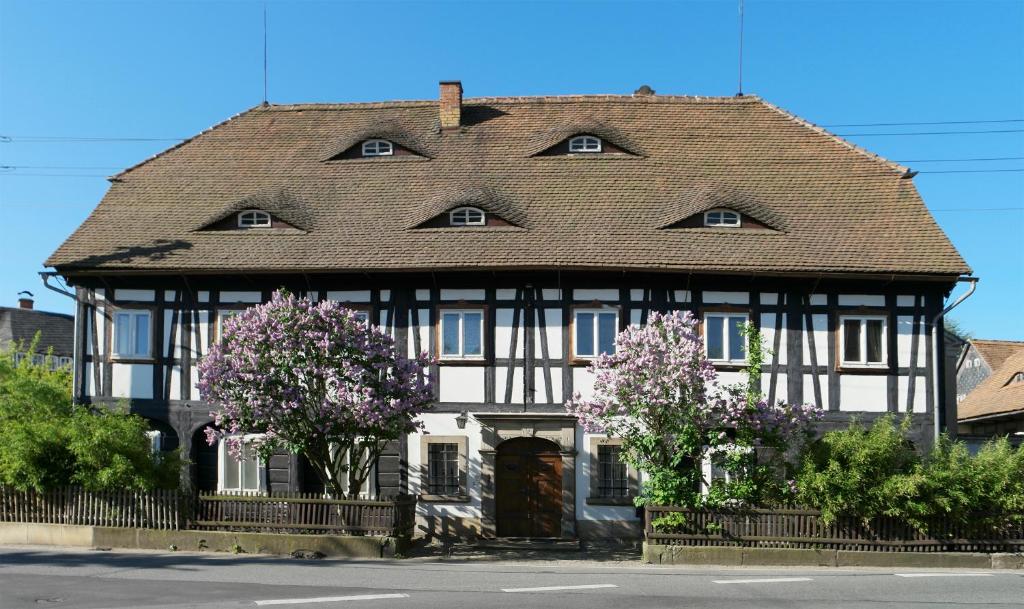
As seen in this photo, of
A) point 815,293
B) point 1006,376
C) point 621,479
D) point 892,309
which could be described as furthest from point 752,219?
point 1006,376

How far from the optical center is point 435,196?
22219mm

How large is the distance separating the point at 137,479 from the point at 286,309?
440 centimetres

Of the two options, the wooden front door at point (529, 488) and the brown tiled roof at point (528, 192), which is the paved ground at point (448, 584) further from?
the brown tiled roof at point (528, 192)

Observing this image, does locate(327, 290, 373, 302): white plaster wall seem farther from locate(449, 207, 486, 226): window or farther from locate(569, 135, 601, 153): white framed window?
locate(569, 135, 601, 153): white framed window

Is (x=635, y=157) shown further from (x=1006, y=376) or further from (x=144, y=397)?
(x=1006, y=376)

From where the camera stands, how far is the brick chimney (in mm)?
24906

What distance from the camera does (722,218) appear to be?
69.5ft

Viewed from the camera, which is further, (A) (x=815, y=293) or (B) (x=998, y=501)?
(A) (x=815, y=293)

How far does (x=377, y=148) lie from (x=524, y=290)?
21.7 feet

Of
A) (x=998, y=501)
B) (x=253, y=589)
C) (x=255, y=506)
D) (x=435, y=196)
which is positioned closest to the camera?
(x=253, y=589)

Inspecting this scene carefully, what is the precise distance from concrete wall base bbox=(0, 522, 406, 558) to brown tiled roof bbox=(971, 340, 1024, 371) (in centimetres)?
2988

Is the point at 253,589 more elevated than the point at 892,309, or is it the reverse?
the point at 892,309

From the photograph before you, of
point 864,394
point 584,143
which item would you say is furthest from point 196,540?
point 864,394

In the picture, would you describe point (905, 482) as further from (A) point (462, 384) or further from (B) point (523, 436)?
(A) point (462, 384)
